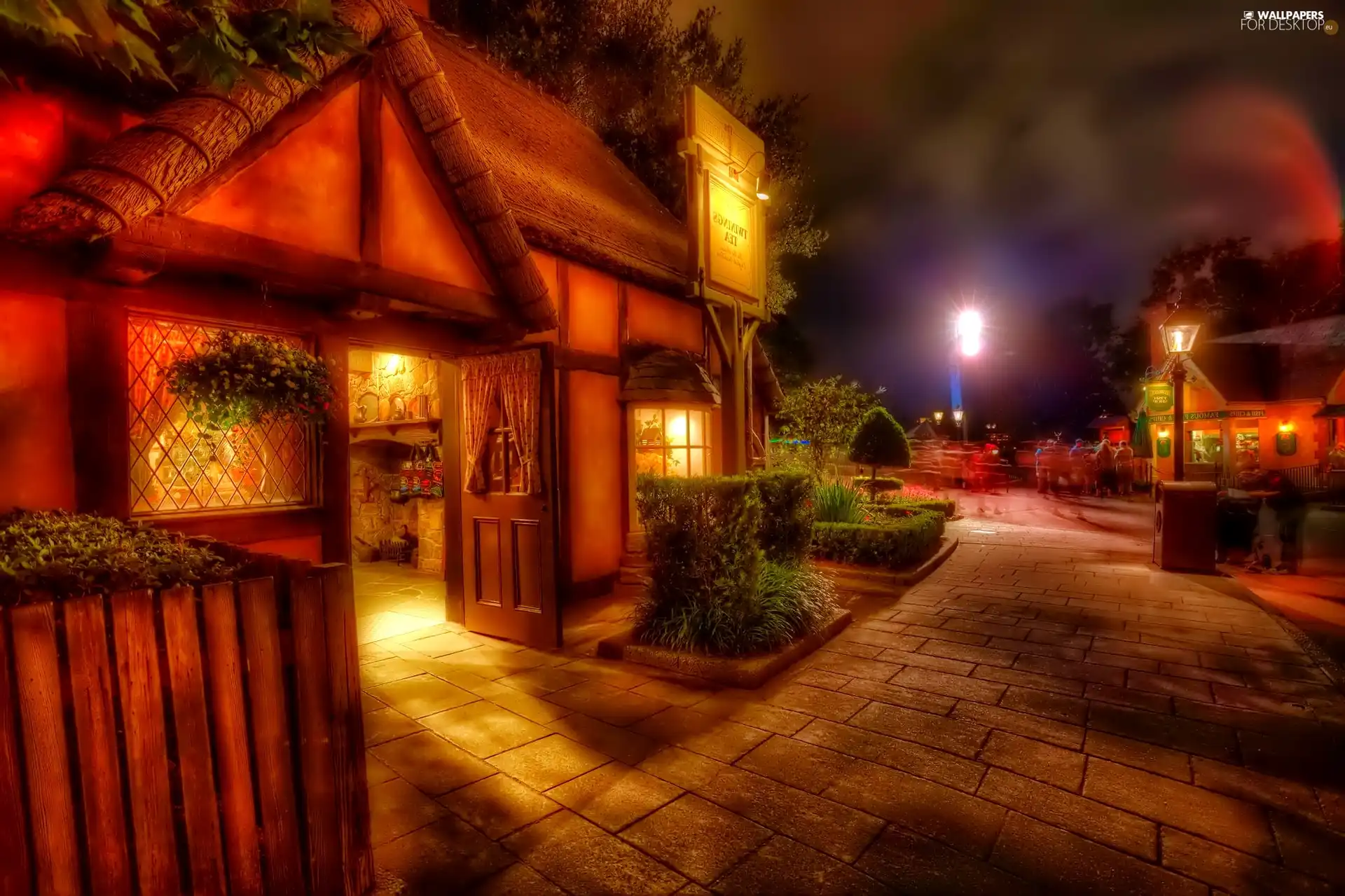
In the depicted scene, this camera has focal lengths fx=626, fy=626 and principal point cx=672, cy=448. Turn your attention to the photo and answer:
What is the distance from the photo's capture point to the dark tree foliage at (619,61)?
42.2ft

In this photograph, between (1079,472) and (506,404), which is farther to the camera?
(1079,472)

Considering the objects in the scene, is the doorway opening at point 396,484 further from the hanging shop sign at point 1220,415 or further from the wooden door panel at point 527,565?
the hanging shop sign at point 1220,415

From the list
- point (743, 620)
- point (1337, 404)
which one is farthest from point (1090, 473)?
point (743, 620)

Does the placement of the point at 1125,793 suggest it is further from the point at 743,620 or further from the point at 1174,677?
the point at 743,620

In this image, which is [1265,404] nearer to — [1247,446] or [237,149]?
[1247,446]

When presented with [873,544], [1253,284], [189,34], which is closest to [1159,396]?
[873,544]

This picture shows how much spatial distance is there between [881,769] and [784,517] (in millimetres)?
3053

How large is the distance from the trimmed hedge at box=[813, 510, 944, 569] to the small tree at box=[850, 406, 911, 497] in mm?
3730

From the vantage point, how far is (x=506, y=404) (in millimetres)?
5832

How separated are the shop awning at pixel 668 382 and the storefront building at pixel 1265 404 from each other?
20.5 m

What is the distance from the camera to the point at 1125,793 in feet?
10.2

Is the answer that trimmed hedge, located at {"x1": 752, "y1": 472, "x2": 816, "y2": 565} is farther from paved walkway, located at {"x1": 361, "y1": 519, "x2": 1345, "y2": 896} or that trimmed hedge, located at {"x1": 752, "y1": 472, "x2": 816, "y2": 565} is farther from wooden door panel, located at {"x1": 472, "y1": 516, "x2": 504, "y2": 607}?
wooden door panel, located at {"x1": 472, "y1": 516, "x2": 504, "y2": 607}

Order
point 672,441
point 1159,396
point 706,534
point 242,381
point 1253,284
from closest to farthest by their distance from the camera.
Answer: point 242,381 → point 706,534 → point 672,441 → point 1159,396 → point 1253,284

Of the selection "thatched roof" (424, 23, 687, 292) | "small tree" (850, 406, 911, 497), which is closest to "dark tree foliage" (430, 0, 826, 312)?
"thatched roof" (424, 23, 687, 292)
